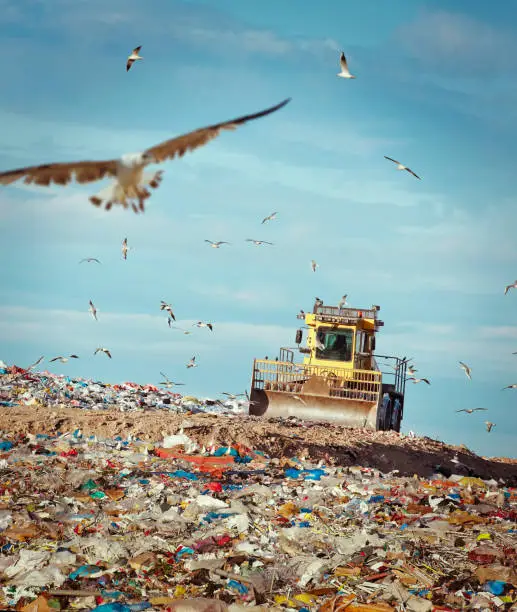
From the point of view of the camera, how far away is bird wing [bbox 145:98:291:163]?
470 cm

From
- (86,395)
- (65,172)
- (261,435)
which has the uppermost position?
(65,172)

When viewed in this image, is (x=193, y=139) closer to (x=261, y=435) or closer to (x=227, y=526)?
(x=227, y=526)

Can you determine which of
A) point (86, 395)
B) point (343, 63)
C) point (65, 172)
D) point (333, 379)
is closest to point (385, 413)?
point (333, 379)

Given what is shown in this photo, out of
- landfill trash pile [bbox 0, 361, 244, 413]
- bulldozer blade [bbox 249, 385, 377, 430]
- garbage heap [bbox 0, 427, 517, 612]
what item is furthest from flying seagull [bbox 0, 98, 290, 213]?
bulldozer blade [bbox 249, 385, 377, 430]

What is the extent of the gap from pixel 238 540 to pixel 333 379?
9556 millimetres

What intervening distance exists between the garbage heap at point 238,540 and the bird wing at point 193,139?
2949 millimetres

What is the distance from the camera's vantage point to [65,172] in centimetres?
472

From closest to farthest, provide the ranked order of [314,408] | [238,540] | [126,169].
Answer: [126,169]
[238,540]
[314,408]

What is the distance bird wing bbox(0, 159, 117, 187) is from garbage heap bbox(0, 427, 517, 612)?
2.78 metres

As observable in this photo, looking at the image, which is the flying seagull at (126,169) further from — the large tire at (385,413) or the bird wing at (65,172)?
the large tire at (385,413)

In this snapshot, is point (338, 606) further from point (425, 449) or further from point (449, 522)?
point (425, 449)

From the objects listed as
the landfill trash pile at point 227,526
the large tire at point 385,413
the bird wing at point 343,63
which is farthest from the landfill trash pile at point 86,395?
the bird wing at point 343,63

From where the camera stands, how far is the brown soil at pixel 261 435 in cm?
1073

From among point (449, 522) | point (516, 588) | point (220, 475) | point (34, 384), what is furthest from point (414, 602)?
point (34, 384)
